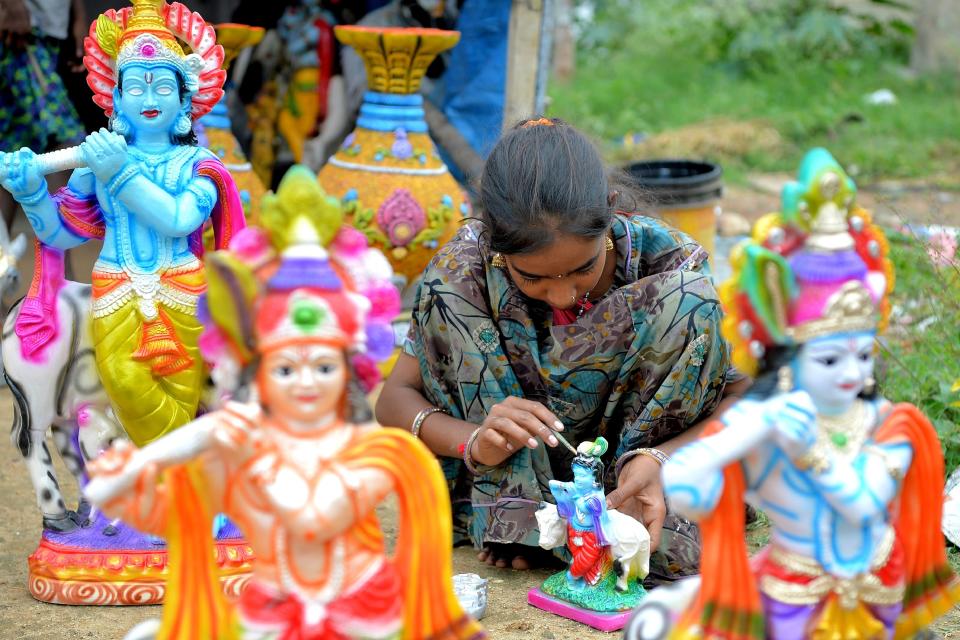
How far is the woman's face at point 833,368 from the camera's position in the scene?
232 centimetres

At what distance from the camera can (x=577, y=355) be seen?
3572mm

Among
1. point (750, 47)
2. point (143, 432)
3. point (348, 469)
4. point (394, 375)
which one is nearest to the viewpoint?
point (348, 469)

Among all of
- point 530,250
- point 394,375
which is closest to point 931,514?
point 530,250

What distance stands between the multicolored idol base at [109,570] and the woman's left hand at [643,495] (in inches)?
39.8

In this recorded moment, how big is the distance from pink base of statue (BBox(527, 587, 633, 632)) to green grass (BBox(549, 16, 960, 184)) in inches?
250

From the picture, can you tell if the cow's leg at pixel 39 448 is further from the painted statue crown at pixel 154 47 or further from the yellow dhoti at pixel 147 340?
the painted statue crown at pixel 154 47

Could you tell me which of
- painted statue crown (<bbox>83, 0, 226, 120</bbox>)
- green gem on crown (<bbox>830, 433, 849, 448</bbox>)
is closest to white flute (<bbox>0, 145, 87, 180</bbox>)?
painted statue crown (<bbox>83, 0, 226, 120</bbox>)

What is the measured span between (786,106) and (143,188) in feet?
28.6

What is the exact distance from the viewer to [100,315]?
3.43 metres

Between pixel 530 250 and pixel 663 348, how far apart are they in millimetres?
524

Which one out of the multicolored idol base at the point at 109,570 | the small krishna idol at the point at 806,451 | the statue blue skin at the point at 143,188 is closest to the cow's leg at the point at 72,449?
the multicolored idol base at the point at 109,570

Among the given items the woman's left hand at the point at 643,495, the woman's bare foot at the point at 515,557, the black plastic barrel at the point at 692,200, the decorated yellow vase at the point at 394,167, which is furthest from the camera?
the black plastic barrel at the point at 692,200

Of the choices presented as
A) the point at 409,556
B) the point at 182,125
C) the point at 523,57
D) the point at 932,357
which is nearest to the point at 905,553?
the point at 409,556

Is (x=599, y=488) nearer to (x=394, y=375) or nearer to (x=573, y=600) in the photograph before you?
(x=573, y=600)
